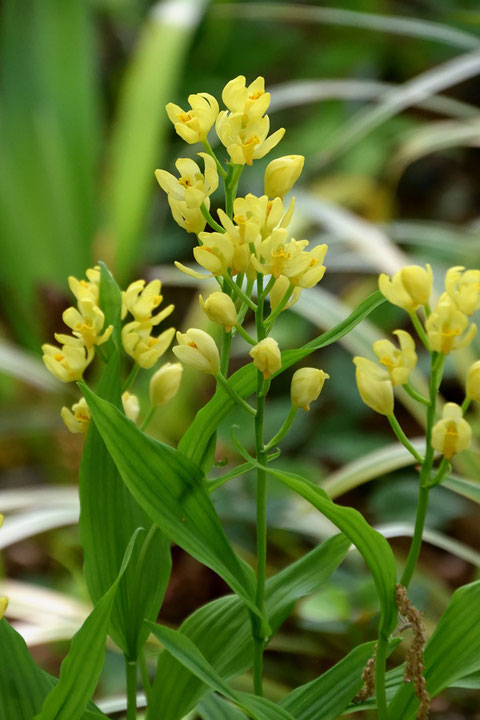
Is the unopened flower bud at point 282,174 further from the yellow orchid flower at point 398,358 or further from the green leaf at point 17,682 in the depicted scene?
the green leaf at point 17,682

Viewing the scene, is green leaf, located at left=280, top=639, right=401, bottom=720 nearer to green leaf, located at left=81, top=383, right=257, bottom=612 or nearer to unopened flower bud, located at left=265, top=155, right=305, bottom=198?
green leaf, located at left=81, top=383, right=257, bottom=612

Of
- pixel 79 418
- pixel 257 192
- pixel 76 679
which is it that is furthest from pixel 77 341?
pixel 257 192

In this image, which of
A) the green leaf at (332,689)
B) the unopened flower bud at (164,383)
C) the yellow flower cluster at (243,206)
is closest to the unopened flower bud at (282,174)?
the yellow flower cluster at (243,206)

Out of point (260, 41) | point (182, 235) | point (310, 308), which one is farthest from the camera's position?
point (260, 41)

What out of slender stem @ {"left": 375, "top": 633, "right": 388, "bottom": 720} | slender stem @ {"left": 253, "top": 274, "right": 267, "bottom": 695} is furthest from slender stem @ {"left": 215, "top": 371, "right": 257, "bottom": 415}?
slender stem @ {"left": 375, "top": 633, "right": 388, "bottom": 720}

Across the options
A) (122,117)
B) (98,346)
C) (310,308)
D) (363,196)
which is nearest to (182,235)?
(122,117)

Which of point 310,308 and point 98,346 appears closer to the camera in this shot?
point 98,346

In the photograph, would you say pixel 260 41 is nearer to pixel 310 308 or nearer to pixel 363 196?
pixel 363 196
